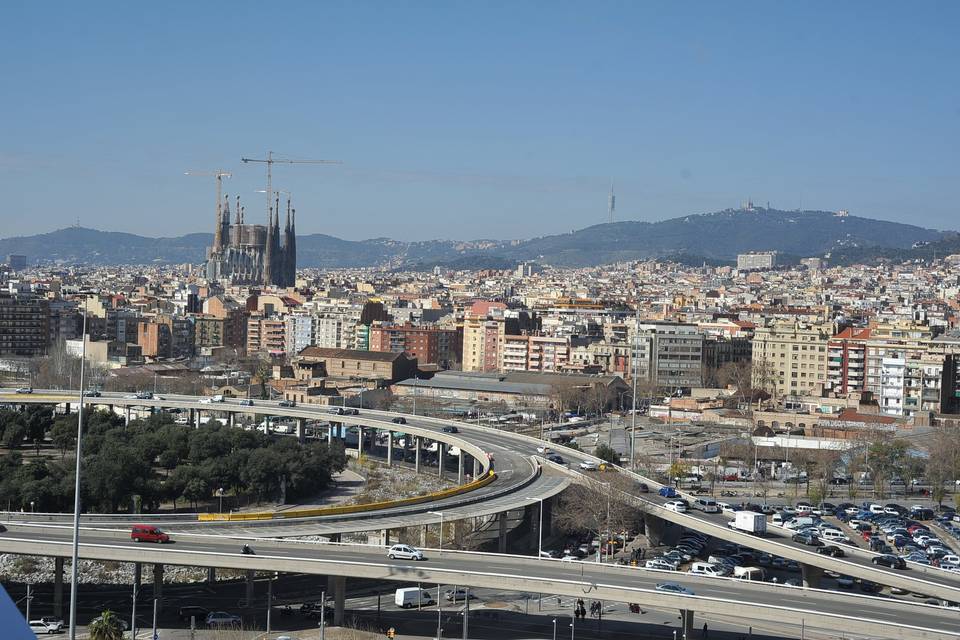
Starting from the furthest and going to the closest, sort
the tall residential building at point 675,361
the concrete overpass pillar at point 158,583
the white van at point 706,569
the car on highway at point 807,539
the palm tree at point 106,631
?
1. the tall residential building at point 675,361
2. the car on highway at point 807,539
3. the white van at point 706,569
4. the concrete overpass pillar at point 158,583
5. the palm tree at point 106,631

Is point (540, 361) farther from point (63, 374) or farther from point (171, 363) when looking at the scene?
point (63, 374)

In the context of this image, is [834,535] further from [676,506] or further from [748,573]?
[748,573]

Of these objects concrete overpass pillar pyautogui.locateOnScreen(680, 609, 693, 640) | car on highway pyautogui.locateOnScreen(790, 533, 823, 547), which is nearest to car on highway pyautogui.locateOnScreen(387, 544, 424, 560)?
concrete overpass pillar pyautogui.locateOnScreen(680, 609, 693, 640)

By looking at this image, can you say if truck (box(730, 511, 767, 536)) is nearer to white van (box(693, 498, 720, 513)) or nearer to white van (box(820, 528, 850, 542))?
white van (box(820, 528, 850, 542))

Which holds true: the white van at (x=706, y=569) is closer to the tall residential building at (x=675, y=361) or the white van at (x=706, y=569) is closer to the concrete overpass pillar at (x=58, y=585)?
the concrete overpass pillar at (x=58, y=585)

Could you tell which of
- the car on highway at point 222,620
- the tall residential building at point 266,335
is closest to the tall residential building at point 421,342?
the tall residential building at point 266,335

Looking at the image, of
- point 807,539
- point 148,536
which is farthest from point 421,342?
point 148,536
